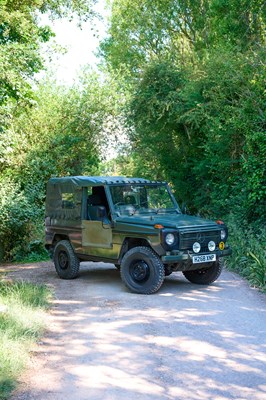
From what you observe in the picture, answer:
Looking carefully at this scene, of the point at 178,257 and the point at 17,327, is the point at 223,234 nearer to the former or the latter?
the point at 178,257

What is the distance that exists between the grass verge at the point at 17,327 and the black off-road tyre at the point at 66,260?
1379 millimetres

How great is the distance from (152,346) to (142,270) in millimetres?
2855

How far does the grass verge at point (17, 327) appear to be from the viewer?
486 centimetres

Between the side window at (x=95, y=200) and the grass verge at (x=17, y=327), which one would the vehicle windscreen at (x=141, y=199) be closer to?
the side window at (x=95, y=200)

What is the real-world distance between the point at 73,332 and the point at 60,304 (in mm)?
1645

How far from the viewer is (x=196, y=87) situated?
58.5 ft

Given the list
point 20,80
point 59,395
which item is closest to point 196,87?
point 20,80

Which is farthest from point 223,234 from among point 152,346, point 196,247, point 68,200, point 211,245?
point 152,346

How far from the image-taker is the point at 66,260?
10.5 metres

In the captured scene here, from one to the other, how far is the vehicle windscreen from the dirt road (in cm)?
155

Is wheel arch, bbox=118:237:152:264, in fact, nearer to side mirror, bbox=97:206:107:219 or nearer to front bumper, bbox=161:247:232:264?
side mirror, bbox=97:206:107:219

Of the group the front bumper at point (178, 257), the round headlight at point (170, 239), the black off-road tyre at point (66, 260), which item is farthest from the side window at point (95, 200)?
the front bumper at point (178, 257)

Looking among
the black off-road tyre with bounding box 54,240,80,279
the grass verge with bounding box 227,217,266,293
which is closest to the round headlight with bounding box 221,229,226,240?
the grass verge with bounding box 227,217,266,293

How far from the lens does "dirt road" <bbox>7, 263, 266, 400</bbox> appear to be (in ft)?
15.3
